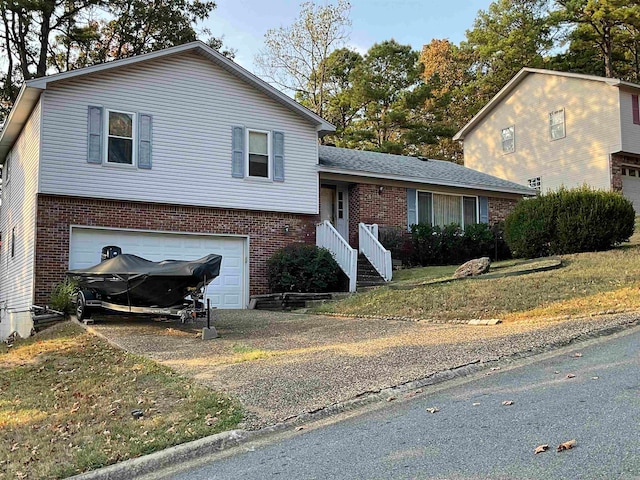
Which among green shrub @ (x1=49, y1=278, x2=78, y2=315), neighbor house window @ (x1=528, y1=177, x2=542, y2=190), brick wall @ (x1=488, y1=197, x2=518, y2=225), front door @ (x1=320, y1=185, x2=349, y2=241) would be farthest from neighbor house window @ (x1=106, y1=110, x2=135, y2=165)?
neighbor house window @ (x1=528, y1=177, x2=542, y2=190)

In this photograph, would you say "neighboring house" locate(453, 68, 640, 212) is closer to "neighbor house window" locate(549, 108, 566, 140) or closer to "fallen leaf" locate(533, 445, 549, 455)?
"neighbor house window" locate(549, 108, 566, 140)

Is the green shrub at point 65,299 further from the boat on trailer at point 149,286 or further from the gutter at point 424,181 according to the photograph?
the gutter at point 424,181

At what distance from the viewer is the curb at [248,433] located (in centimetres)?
430

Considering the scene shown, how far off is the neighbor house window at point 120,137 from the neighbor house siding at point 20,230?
4.91 feet

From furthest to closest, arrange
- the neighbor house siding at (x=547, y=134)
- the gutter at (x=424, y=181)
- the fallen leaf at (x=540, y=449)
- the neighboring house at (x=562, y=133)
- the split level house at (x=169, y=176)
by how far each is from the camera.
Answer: the neighbor house siding at (x=547, y=134), the neighboring house at (x=562, y=133), the gutter at (x=424, y=181), the split level house at (x=169, y=176), the fallen leaf at (x=540, y=449)

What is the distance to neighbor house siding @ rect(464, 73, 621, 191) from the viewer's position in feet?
76.6

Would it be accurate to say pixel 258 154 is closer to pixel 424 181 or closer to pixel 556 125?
pixel 424 181

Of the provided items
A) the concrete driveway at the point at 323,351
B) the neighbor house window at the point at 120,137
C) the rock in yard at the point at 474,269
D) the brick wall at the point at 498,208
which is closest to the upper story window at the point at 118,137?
the neighbor house window at the point at 120,137

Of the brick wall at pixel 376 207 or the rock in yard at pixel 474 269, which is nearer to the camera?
the rock in yard at pixel 474 269

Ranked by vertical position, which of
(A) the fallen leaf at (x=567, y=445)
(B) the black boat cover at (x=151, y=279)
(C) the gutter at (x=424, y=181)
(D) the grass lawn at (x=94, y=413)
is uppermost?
(C) the gutter at (x=424, y=181)

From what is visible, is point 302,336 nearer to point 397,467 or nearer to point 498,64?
point 397,467

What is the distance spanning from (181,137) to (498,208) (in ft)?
36.4

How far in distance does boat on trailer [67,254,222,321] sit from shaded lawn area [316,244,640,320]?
3.34 m

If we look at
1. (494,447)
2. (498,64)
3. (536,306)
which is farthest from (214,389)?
(498,64)
